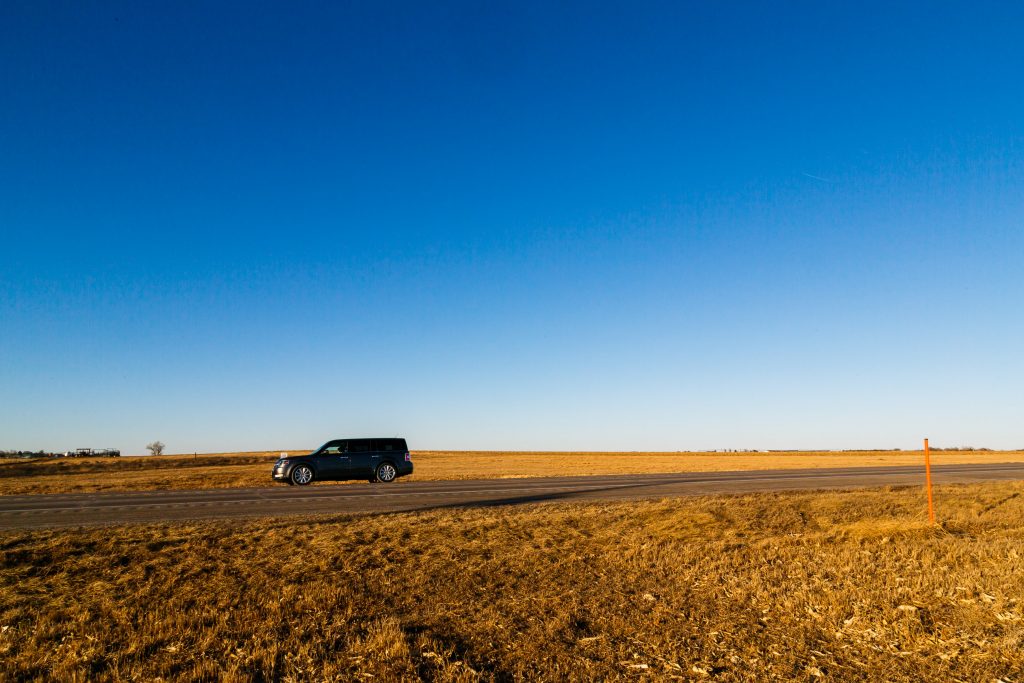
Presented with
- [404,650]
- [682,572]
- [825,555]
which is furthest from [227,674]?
[825,555]

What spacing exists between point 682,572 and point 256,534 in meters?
7.71

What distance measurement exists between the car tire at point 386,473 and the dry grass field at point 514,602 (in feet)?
50.0

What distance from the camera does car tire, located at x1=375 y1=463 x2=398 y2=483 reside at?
28344mm

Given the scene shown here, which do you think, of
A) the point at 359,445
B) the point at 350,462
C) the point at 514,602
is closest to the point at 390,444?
the point at 359,445

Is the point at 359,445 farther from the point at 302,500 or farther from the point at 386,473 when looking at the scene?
the point at 302,500

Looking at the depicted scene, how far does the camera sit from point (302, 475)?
87.6 ft

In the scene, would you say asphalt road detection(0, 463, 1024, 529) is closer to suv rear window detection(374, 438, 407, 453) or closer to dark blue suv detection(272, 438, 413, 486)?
dark blue suv detection(272, 438, 413, 486)

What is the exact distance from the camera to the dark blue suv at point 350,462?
26.7 meters

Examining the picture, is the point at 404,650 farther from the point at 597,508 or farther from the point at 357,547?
the point at 597,508

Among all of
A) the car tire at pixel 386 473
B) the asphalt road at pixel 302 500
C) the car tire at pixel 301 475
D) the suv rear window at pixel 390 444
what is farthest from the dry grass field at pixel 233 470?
the asphalt road at pixel 302 500

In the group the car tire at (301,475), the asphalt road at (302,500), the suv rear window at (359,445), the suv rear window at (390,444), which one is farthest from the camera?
the suv rear window at (390,444)

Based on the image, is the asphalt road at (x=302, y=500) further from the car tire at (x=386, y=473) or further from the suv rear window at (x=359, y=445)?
the suv rear window at (x=359, y=445)

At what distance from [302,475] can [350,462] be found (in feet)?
6.57

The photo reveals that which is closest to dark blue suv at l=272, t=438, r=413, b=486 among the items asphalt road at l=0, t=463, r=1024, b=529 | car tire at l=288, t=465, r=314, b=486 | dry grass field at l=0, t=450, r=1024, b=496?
car tire at l=288, t=465, r=314, b=486
